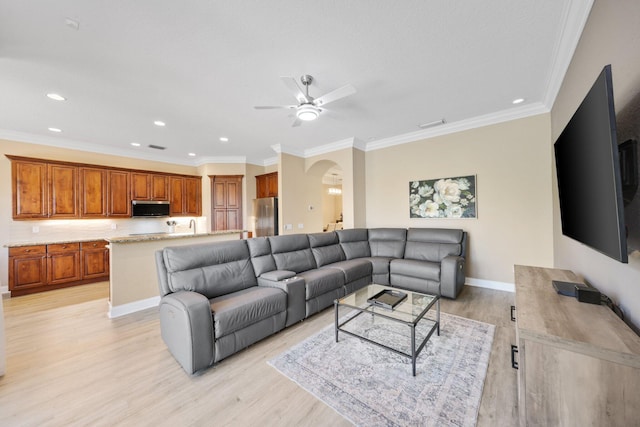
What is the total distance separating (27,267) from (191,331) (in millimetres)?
4581

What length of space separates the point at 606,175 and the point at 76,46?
385 cm

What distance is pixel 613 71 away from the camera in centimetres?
143

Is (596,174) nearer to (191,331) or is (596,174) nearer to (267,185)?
(191,331)

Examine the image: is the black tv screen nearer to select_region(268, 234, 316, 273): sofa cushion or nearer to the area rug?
the area rug

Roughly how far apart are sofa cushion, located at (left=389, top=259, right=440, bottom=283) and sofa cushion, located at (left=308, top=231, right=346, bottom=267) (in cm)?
87

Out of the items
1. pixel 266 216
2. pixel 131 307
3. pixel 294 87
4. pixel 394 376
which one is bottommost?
pixel 394 376

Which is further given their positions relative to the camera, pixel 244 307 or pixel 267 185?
pixel 267 185

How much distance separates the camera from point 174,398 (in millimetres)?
1718

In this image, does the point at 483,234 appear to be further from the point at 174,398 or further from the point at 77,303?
the point at 77,303

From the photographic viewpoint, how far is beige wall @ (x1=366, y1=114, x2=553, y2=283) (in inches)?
137

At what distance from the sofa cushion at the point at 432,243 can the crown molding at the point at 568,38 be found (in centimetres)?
225

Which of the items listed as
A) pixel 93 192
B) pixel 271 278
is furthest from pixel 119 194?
pixel 271 278

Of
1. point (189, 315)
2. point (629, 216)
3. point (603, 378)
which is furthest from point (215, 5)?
point (603, 378)

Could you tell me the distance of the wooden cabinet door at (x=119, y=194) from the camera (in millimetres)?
5074
